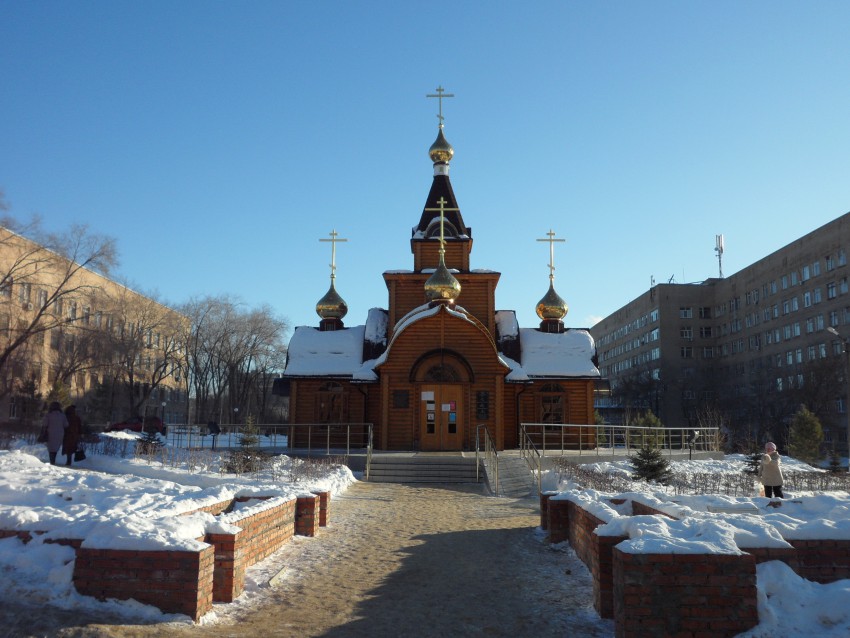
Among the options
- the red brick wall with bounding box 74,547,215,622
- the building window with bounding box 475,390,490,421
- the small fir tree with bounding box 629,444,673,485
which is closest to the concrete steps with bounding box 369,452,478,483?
the building window with bounding box 475,390,490,421

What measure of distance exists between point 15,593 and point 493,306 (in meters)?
19.8

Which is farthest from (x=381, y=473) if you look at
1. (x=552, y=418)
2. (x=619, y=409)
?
(x=619, y=409)

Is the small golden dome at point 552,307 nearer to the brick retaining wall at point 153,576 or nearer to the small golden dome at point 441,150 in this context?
the small golden dome at point 441,150

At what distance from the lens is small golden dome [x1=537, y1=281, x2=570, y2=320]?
84.6ft

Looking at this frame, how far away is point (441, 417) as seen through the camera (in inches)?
829

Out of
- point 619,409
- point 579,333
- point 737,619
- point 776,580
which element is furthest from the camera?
point 619,409

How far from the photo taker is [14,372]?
32.9m

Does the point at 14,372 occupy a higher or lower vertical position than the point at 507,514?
higher

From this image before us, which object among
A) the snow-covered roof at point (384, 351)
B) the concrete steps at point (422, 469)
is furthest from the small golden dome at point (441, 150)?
the concrete steps at point (422, 469)

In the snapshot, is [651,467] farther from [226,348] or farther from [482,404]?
[226,348]

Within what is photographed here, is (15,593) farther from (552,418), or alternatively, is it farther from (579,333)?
(579,333)

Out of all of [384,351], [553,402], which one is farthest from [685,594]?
[384,351]

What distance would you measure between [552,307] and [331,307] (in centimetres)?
820

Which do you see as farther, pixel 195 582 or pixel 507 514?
pixel 507 514
